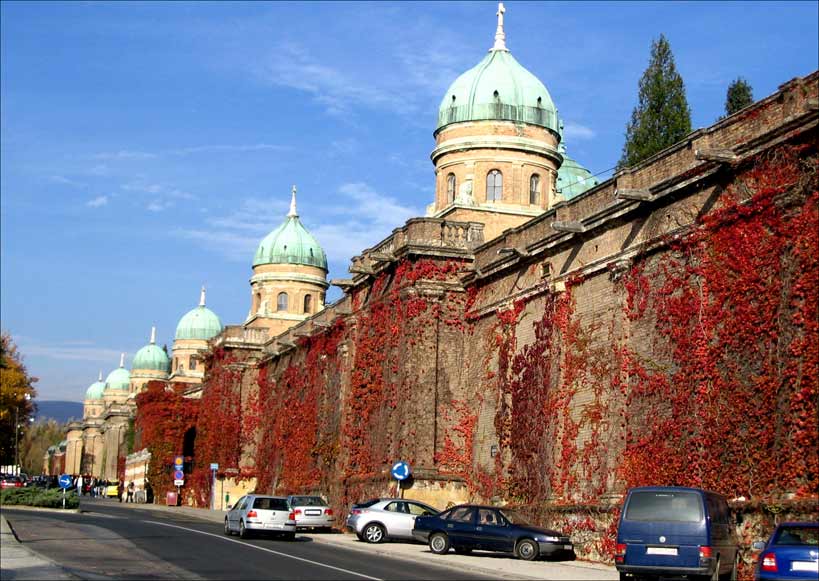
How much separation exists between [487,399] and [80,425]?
135 m

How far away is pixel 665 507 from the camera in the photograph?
2211 centimetres

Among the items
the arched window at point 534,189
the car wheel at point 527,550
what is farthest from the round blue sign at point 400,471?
the arched window at point 534,189

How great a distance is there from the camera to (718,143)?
88.8 ft

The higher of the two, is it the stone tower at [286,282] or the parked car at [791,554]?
the stone tower at [286,282]

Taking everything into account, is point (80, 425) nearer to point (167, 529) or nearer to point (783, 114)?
point (167, 529)

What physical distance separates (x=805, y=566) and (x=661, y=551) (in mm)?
3698

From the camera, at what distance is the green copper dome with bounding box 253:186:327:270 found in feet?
251

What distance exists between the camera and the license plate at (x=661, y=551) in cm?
2162

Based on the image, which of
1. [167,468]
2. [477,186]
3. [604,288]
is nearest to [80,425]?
[167,468]

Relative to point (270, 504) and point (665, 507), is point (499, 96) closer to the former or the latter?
point (270, 504)

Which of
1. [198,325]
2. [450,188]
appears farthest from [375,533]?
[198,325]

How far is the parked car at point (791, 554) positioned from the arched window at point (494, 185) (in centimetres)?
3001

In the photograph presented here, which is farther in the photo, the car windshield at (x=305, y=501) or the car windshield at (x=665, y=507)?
the car windshield at (x=305, y=501)

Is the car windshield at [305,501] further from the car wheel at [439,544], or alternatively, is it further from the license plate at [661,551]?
the license plate at [661,551]
